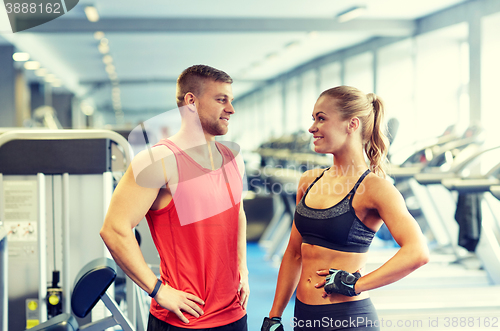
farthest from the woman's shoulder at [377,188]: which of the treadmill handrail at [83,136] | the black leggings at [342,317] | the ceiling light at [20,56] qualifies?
the ceiling light at [20,56]

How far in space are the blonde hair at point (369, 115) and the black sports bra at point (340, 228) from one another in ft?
0.30

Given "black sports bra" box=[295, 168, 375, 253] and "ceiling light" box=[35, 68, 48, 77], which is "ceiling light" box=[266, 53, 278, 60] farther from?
"black sports bra" box=[295, 168, 375, 253]

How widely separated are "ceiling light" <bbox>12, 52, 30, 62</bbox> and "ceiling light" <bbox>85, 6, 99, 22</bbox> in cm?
255

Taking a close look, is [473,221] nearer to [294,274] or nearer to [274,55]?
[294,274]

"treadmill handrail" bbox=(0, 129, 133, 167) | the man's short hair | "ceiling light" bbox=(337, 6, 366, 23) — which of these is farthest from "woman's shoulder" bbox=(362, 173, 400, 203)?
"ceiling light" bbox=(337, 6, 366, 23)

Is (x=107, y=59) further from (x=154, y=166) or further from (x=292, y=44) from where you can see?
(x=154, y=166)

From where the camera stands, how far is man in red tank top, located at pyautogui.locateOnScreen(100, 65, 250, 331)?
130cm

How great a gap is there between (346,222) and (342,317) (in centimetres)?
29

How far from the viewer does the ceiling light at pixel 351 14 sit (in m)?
7.01

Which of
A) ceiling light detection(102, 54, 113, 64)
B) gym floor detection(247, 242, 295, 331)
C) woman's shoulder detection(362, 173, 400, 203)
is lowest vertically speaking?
gym floor detection(247, 242, 295, 331)

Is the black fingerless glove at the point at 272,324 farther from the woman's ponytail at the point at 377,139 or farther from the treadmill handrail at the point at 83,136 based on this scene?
the treadmill handrail at the point at 83,136

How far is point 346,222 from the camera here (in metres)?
1.36

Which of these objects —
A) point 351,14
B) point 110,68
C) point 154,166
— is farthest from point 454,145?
point 110,68

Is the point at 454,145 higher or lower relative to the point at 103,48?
lower
